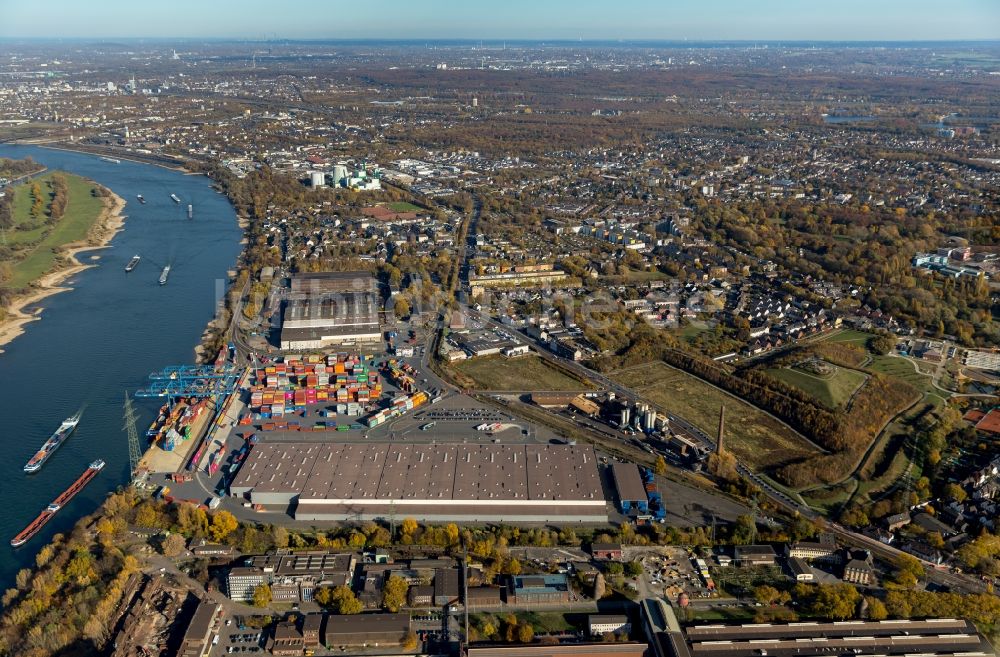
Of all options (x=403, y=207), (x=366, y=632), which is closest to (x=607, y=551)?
(x=366, y=632)

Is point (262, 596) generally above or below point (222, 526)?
below

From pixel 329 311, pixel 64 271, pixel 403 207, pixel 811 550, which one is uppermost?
pixel 403 207

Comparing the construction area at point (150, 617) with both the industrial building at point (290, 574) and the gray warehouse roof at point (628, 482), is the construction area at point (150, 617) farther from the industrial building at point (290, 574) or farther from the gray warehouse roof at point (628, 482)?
the gray warehouse roof at point (628, 482)

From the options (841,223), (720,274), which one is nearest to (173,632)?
(720,274)

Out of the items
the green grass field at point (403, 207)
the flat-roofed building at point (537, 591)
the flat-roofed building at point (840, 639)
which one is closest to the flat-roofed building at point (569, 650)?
the flat-roofed building at point (840, 639)

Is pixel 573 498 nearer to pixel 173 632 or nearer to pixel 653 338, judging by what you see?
pixel 173 632

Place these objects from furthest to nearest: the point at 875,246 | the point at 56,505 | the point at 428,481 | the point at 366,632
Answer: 1. the point at 875,246
2. the point at 428,481
3. the point at 56,505
4. the point at 366,632

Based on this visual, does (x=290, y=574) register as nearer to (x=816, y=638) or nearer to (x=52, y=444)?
(x=52, y=444)
